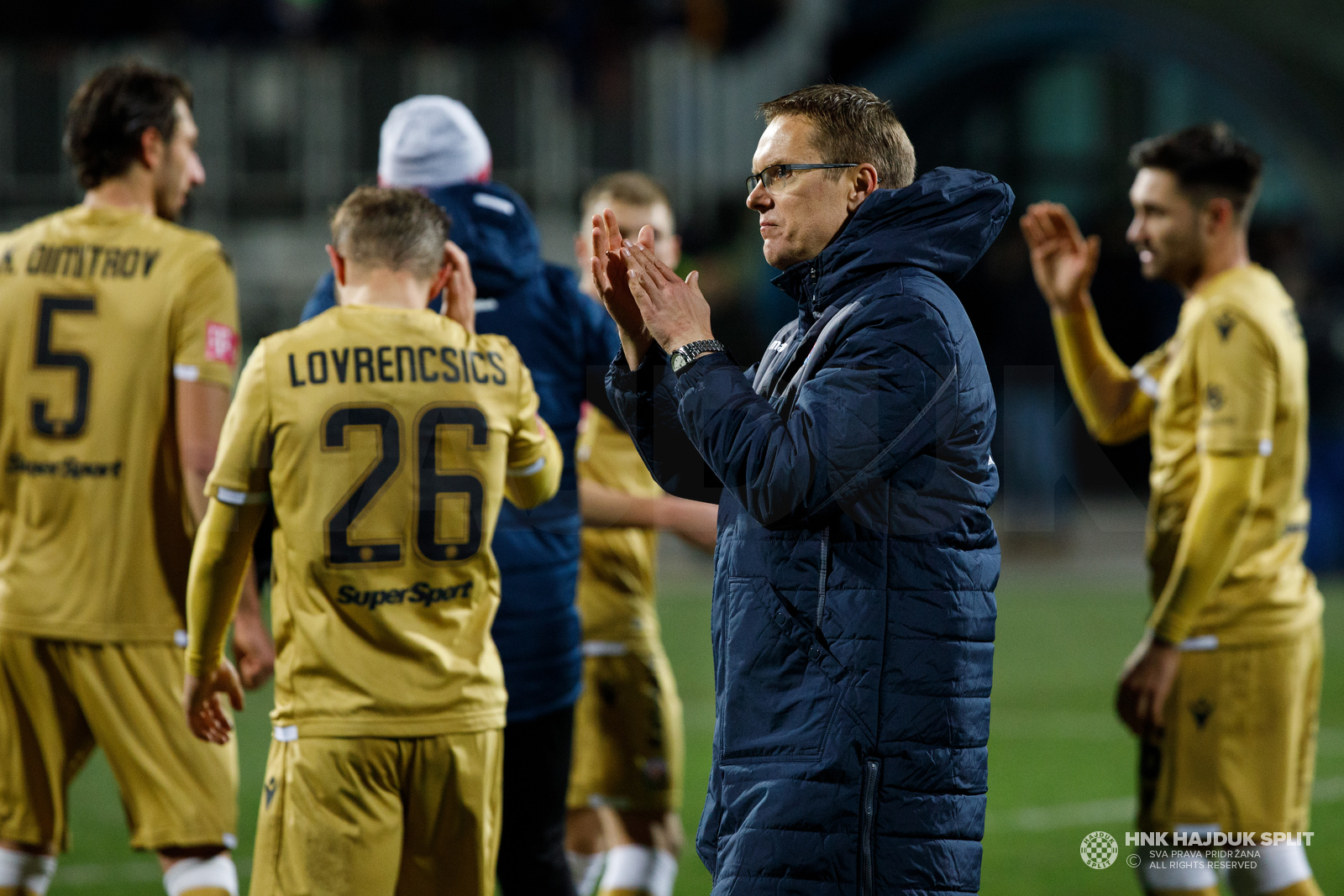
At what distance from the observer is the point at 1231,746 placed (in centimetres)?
426

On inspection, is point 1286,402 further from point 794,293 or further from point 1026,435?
point 1026,435

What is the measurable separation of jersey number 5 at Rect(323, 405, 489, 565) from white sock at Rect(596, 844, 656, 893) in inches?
72.9

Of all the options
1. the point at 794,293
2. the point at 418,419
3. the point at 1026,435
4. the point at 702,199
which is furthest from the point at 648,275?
the point at 702,199

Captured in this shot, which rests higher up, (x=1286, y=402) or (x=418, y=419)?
(x=1286, y=402)

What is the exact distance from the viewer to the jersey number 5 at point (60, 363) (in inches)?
154

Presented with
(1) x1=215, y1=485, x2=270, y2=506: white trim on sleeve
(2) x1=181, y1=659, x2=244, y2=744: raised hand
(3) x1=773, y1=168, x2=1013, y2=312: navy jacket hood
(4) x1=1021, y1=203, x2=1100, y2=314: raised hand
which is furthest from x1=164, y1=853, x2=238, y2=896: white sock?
(4) x1=1021, y1=203, x2=1100, y2=314: raised hand

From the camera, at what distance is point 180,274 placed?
3945 mm

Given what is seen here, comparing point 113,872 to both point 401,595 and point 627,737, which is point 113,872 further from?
point 401,595

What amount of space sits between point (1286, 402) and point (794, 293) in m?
2.04

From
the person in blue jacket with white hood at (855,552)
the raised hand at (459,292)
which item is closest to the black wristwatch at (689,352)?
the person in blue jacket with white hood at (855,552)

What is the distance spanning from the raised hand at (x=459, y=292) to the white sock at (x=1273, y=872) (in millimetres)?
2547

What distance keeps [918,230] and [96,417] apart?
2.23 metres

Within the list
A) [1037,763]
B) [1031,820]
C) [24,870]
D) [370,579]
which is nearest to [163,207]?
[370,579]

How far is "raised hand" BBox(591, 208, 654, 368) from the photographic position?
2.89m
